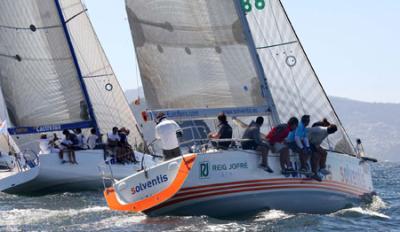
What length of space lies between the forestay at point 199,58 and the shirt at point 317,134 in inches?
51.5

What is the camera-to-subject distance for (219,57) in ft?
62.3

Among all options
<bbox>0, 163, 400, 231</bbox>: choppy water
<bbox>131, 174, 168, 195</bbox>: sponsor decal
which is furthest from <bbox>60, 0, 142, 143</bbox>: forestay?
<bbox>131, 174, 168, 195</bbox>: sponsor decal

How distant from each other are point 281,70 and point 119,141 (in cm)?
804

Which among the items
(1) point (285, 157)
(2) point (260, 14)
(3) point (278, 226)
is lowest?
(3) point (278, 226)

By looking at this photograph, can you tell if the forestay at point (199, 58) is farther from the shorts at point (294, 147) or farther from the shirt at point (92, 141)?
the shirt at point (92, 141)

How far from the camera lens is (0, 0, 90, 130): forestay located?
28781 mm

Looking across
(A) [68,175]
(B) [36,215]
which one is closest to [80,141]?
(A) [68,175]

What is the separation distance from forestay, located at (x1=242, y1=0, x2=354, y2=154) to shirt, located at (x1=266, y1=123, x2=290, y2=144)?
1670 millimetres

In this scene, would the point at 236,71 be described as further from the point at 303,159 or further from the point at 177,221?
the point at 177,221

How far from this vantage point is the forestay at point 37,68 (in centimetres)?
2878

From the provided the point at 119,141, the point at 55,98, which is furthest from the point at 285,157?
the point at 55,98

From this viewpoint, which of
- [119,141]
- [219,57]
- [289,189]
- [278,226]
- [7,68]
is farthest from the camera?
[7,68]

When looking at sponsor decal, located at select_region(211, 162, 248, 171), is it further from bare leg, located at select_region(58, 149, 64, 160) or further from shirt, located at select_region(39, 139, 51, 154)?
shirt, located at select_region(39, 139, 51, 154)

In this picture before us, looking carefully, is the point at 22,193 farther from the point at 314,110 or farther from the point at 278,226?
the point at 278,226
